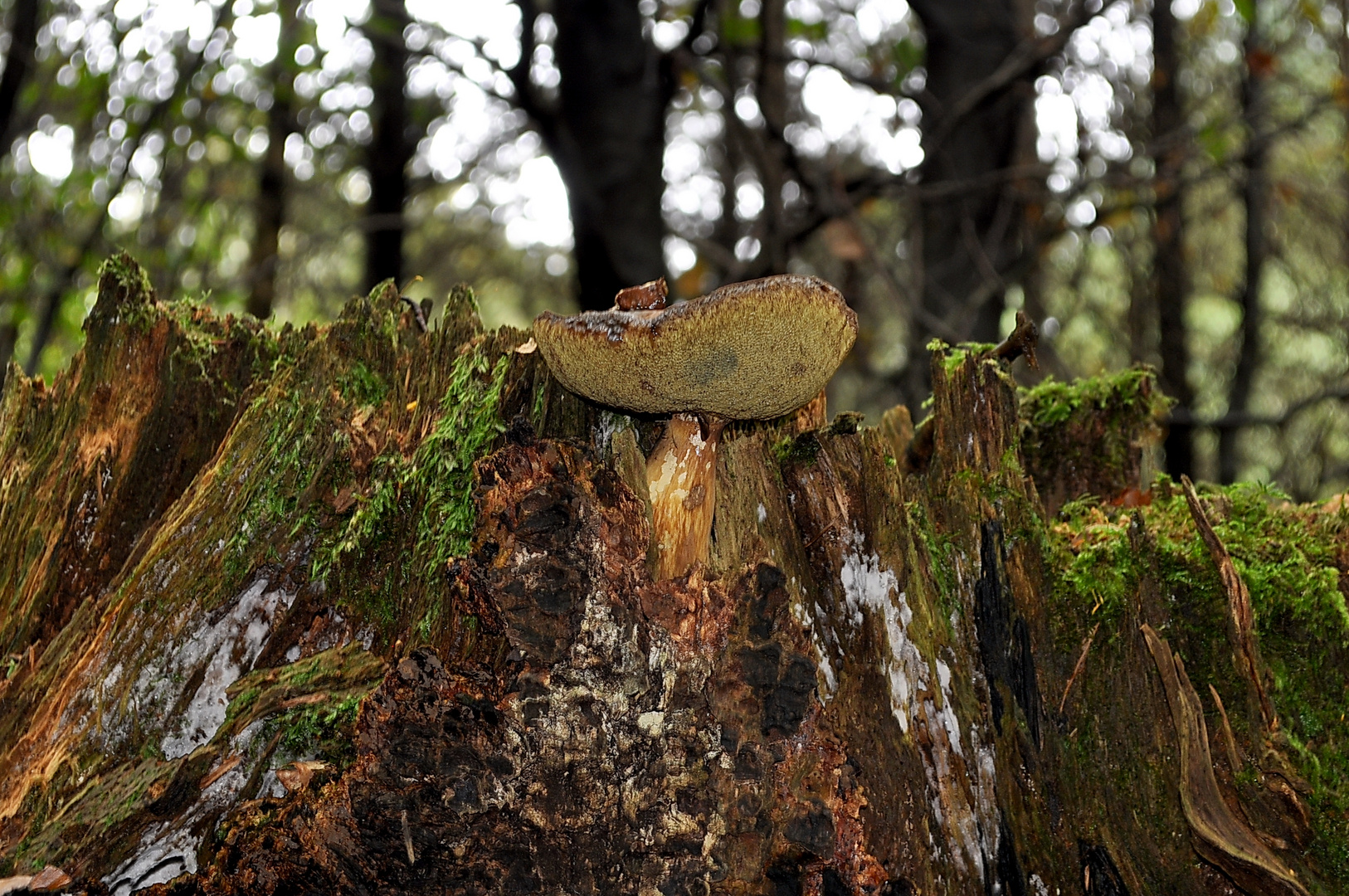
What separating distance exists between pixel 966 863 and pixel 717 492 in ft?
3.36

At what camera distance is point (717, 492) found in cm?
232

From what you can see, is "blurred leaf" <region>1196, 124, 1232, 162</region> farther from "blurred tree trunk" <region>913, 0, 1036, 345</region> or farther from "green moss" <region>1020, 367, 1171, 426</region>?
"green moss" <region>1020, 367, 1171, 426</region>

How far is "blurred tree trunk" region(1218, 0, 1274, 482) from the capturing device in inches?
378

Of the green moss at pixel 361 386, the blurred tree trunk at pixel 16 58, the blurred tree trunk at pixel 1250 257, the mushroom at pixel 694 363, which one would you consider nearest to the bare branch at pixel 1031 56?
the mushroom at pixel 694 363

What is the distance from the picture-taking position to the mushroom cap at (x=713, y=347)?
180 centimetres

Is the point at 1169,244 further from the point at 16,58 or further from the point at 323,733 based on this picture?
the point at 16,58

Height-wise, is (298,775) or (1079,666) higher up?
(1079,666)

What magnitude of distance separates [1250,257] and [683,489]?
10980mm

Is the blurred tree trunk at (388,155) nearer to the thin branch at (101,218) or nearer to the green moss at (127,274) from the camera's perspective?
the thin branch at (101,218)

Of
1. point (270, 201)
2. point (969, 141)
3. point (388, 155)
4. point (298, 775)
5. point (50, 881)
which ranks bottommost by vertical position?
point (50, 881)

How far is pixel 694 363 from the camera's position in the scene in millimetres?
1955

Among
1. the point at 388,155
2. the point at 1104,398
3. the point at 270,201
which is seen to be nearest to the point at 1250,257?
the point at 1104,398

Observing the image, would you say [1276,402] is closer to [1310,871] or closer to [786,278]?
[1310,871]

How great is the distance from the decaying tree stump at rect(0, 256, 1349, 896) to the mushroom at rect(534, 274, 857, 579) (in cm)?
10
